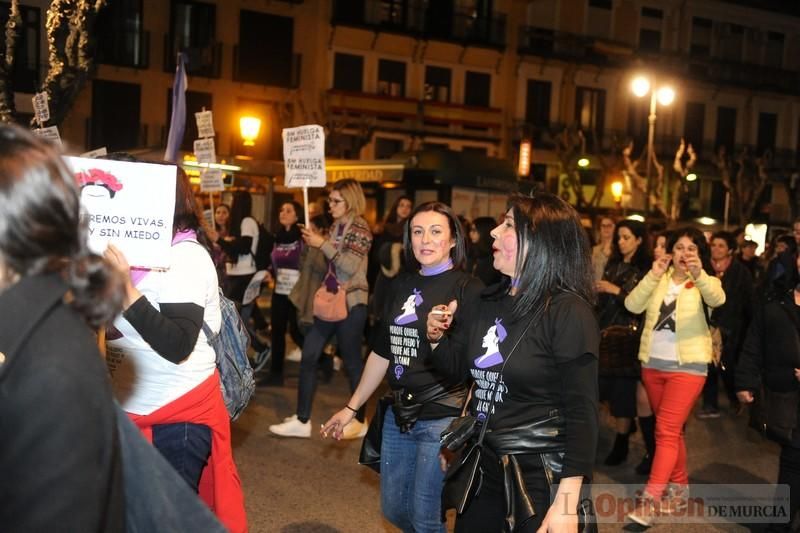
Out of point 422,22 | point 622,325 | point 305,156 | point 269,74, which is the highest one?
point 422,22

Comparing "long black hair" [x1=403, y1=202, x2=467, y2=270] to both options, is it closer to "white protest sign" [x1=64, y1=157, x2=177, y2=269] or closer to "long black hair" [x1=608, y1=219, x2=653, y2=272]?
"white protest sign" [x1=64, y1=157, x2=177, y2=269]

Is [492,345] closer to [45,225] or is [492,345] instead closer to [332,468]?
[45,225]

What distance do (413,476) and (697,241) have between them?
3.08 meters

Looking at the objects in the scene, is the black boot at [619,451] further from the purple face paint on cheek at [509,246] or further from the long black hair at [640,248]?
the purple face paint on cheek at [509,246]


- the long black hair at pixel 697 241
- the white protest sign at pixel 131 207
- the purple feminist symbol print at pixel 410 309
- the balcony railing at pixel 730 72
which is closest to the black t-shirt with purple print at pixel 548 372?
the purple feminist symbol print at pixel 410 309

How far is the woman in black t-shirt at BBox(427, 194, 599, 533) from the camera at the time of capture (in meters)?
3.15

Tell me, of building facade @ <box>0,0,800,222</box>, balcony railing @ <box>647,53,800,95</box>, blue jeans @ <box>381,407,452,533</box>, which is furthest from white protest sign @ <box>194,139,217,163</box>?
balcony railing @ <box>647,53,800,95</box>

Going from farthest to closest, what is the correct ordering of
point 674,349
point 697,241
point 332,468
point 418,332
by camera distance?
point 332,468, point 697,241, point 674,349, point 418,332

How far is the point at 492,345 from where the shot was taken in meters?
3.39

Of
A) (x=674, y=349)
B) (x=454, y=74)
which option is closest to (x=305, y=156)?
(x=674, y=349)

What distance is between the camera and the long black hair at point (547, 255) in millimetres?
3340

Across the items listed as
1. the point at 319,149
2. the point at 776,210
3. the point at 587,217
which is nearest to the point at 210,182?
the point at 319,149

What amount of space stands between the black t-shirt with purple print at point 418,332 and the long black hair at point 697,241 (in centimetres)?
246

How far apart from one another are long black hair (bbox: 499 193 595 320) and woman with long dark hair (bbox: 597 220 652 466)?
3813mm
